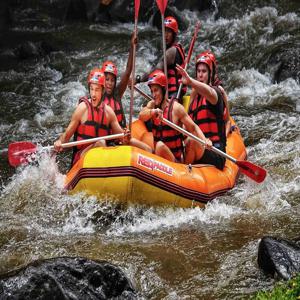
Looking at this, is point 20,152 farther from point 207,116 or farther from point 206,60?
point 206,60

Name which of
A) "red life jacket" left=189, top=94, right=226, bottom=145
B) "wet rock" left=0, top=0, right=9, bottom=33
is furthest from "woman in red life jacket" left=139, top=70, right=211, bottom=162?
"wet rock" left=0, top=0, right=9, bottom=33

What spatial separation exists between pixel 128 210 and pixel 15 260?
1291 millimetres

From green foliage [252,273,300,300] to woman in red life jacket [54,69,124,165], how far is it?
288 cm

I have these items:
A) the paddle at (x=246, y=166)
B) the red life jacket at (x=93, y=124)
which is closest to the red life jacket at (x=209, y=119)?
the paddle at (x=246, y=166)

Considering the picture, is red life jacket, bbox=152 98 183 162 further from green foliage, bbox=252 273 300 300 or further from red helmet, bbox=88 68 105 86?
green foliage, bbox=252 273 300 300

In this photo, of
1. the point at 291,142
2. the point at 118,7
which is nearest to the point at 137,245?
the point at 291,142

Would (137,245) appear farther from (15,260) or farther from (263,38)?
(263,38)

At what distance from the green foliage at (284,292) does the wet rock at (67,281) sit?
1003mm

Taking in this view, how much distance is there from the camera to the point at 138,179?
5785 mm

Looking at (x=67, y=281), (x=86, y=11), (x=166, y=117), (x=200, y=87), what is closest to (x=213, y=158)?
(x=166, y=117)

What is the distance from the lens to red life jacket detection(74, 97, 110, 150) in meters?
6.50

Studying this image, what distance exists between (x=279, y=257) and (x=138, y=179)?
174 centimetres

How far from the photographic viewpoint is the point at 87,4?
49.9 feet

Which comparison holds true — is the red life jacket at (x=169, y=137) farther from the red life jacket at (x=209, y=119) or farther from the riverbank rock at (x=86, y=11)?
the riverbank rock at (x=86, y=11)
